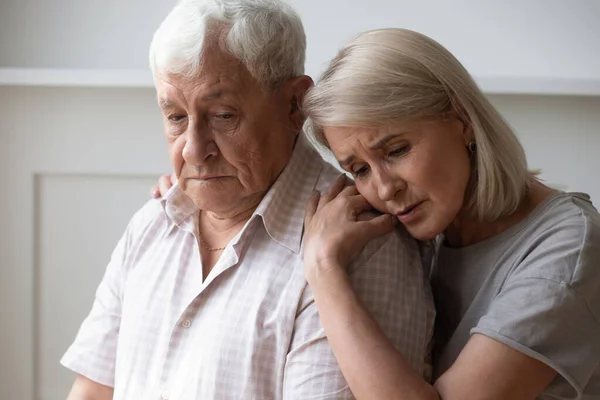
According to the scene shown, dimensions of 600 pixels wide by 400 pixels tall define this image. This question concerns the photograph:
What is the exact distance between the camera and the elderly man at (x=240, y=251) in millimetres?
1497

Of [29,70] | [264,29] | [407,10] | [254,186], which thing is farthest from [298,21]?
[29,70]

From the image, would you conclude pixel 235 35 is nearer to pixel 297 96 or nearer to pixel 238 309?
pixel 297 96

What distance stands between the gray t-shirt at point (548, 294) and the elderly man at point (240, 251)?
0.12 m

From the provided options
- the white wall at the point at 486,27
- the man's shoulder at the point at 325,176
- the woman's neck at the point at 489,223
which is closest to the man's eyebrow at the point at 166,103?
the man's shoulder at the point at 325,176

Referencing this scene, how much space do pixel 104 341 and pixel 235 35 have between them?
2.34 feet

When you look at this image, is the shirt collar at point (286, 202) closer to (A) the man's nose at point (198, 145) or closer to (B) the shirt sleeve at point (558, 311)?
(A) the man's nose at point (198, 145)

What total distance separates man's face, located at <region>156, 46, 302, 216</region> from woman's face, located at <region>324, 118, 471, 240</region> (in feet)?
0.40

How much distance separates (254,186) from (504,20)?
1190 mm

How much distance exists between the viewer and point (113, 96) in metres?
2.55

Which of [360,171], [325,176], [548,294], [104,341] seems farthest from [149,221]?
[548,294]

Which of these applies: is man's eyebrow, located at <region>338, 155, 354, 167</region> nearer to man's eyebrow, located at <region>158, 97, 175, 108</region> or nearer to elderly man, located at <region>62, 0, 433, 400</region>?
elderly man, located at <region>62, 0, 433, 400</region>

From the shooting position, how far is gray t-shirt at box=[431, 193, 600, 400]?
55.7 inches

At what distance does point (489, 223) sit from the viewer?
63.8 inches

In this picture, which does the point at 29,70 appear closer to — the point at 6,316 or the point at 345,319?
the point at 6,316
